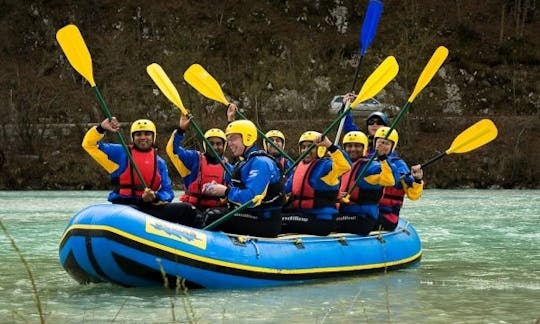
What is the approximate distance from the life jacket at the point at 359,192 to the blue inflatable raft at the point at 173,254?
3.22 ft

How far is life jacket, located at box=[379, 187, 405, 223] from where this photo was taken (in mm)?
9227

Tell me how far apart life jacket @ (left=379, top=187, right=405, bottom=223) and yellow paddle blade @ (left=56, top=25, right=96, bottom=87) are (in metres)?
3.10

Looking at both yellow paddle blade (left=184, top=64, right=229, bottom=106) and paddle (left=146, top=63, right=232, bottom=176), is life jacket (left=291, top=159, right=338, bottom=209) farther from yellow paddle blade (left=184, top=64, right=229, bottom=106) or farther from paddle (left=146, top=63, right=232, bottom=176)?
yellow paddle blade (left=184, top=64, right=229, bottom=106)

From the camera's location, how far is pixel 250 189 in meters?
7.23

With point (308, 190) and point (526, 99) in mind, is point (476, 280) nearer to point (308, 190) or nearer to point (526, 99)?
point (308, 190)

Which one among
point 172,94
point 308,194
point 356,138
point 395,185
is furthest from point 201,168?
point 395,185

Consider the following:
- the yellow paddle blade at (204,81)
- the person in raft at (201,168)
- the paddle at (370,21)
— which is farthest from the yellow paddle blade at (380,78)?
the yellow paddle blade at (204,81)

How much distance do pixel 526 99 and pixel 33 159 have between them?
654 inches

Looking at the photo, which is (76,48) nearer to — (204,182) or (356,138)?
(204,182)

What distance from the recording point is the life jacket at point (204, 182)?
28.6ft

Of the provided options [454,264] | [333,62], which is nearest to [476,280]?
[454,264]

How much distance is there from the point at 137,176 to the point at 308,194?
4.92 feet

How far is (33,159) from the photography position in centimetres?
2684

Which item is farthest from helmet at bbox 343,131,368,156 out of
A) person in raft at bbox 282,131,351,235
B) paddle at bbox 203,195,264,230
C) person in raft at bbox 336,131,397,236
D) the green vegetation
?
the green vegetation
